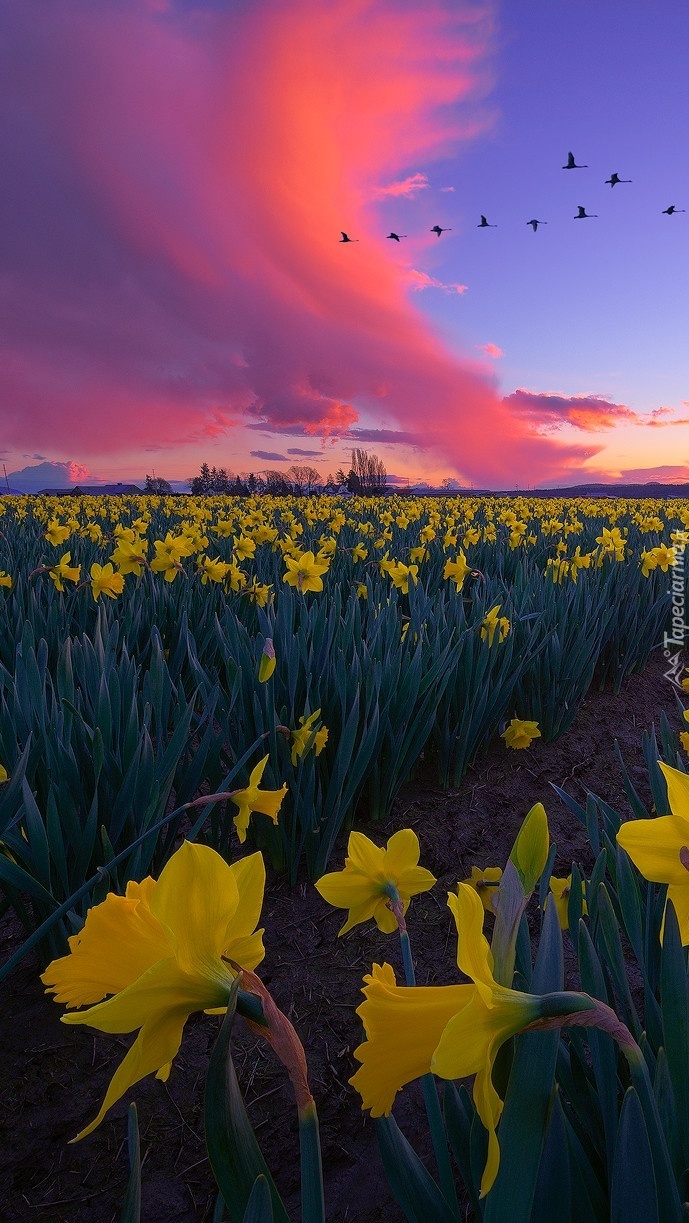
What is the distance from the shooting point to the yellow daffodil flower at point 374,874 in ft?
2.52

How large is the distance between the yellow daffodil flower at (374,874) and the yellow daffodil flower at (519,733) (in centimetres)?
196

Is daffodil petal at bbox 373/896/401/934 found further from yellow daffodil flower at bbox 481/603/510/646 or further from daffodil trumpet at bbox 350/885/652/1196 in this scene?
yellow daffodil flower at bbox 481/603/510/646

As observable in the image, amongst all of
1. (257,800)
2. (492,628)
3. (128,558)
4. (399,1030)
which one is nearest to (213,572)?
(128,558)

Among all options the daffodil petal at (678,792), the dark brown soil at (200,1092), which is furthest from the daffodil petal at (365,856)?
the dark brown soil at (200,1092)

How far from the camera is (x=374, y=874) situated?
0.78 meters

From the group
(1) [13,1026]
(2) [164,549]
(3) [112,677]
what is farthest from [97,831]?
(2) [164,549]

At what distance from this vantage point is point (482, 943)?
0.40 metres

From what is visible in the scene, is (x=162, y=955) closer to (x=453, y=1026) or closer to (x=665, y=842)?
(x=453, y=1026)

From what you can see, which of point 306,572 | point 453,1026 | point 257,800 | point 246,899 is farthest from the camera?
point 306,572

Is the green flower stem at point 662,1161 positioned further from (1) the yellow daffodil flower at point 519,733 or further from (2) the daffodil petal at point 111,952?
(1) the yellow daffodil flower at point 519,733

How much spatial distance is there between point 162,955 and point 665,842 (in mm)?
404

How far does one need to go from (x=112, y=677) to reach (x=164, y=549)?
61.1 inches

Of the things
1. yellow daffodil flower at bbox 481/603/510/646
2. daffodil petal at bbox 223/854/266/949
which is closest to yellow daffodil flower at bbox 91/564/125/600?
yellow daffodil flower at bbox 481/603/510/646

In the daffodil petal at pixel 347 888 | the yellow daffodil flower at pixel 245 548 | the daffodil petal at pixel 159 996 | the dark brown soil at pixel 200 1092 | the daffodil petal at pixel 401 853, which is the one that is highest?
the yellow daffodil flower at pixel 245 548
